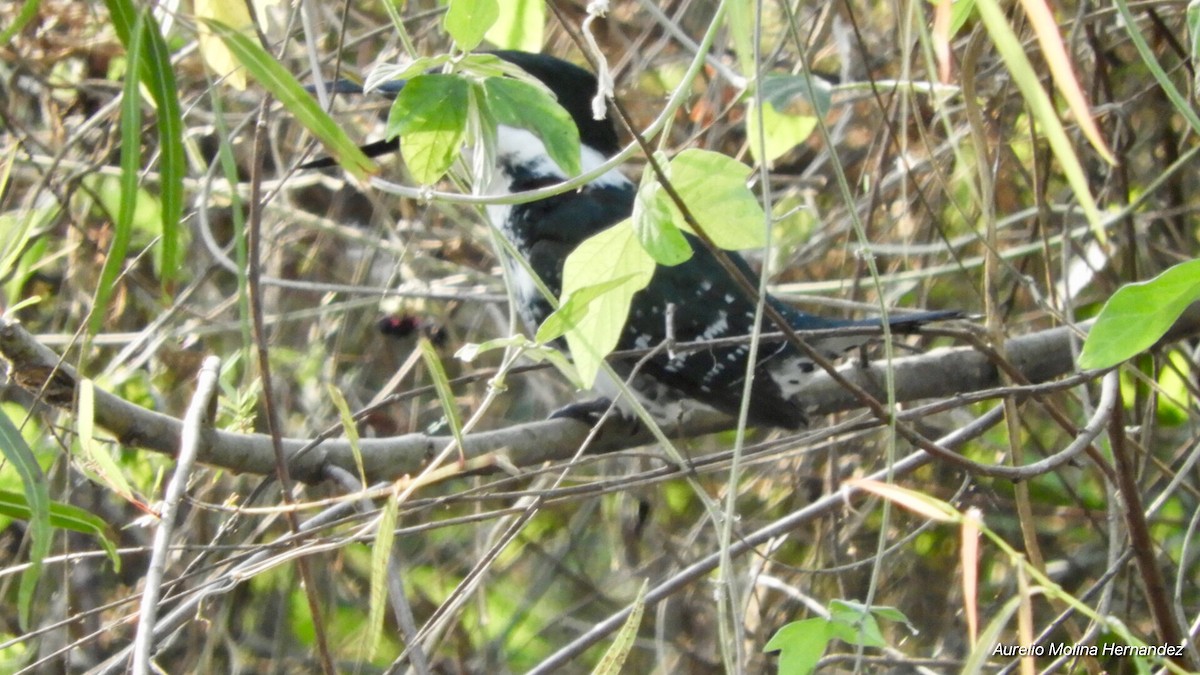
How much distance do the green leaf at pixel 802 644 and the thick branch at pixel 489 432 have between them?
1.59ft

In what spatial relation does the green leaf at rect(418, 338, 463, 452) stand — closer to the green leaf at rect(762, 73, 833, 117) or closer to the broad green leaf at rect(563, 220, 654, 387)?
the broad green leaf at rect(563, 220, 654, 387)

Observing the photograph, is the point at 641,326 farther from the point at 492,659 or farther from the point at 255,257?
the point at 255,257

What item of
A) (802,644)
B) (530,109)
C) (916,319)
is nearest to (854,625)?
(802,644)

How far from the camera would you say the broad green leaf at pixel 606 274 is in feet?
2.84

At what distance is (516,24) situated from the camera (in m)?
1.25

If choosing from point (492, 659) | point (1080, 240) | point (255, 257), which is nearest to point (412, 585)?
point (492, 659)

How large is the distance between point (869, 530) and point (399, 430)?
896 millimetres

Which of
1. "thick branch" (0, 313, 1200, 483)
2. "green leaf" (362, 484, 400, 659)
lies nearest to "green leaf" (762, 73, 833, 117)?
"thick branch" (0, 313, 1200, 483)

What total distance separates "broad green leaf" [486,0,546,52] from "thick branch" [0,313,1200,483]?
44 cm

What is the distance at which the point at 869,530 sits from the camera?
2059mm

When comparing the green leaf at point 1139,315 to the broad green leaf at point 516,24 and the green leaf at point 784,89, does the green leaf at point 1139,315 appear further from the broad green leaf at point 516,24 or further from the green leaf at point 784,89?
the broad green leaf at point 516,24

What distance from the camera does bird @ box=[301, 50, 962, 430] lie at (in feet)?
5.51

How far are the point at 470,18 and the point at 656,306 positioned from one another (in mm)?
1130

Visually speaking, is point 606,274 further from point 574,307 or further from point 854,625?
point 854,625
